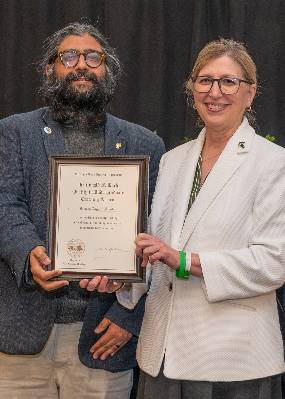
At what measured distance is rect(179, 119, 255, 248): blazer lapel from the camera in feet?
7.28

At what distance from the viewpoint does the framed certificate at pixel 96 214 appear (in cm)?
231

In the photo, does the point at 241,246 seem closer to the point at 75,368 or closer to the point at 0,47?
the point at 75,368

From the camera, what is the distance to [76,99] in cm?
270

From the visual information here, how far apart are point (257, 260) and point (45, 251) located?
76 cm

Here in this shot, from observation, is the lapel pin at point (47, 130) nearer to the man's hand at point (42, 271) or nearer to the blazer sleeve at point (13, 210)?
the blazer sleeve at point (13, 210)

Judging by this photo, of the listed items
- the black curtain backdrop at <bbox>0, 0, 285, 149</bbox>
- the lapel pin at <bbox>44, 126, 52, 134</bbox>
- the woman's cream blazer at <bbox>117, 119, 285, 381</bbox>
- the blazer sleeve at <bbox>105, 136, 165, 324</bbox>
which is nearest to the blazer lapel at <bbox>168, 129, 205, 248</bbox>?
the woman's cream blazer at <bbox>117, 119, 285, 381</bbox>

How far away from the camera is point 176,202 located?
232 cm

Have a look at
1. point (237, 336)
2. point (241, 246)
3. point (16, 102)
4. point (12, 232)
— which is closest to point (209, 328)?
point (237, 336)

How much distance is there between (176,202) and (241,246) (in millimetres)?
287

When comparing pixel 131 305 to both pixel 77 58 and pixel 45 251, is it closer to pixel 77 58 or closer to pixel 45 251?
pixel 45 251

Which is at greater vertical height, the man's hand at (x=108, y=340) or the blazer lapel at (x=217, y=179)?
the blazer lapel at (x=217, y=179)

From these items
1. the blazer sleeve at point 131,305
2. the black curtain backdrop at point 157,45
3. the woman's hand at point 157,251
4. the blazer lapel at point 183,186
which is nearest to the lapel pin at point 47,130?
the blazer sleeve at point 131,305

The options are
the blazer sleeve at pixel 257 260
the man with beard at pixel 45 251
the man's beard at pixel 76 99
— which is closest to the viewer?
the blazer sleeve at pixel 257 260

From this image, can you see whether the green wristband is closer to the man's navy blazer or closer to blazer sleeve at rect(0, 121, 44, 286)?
the man's navy blazer
